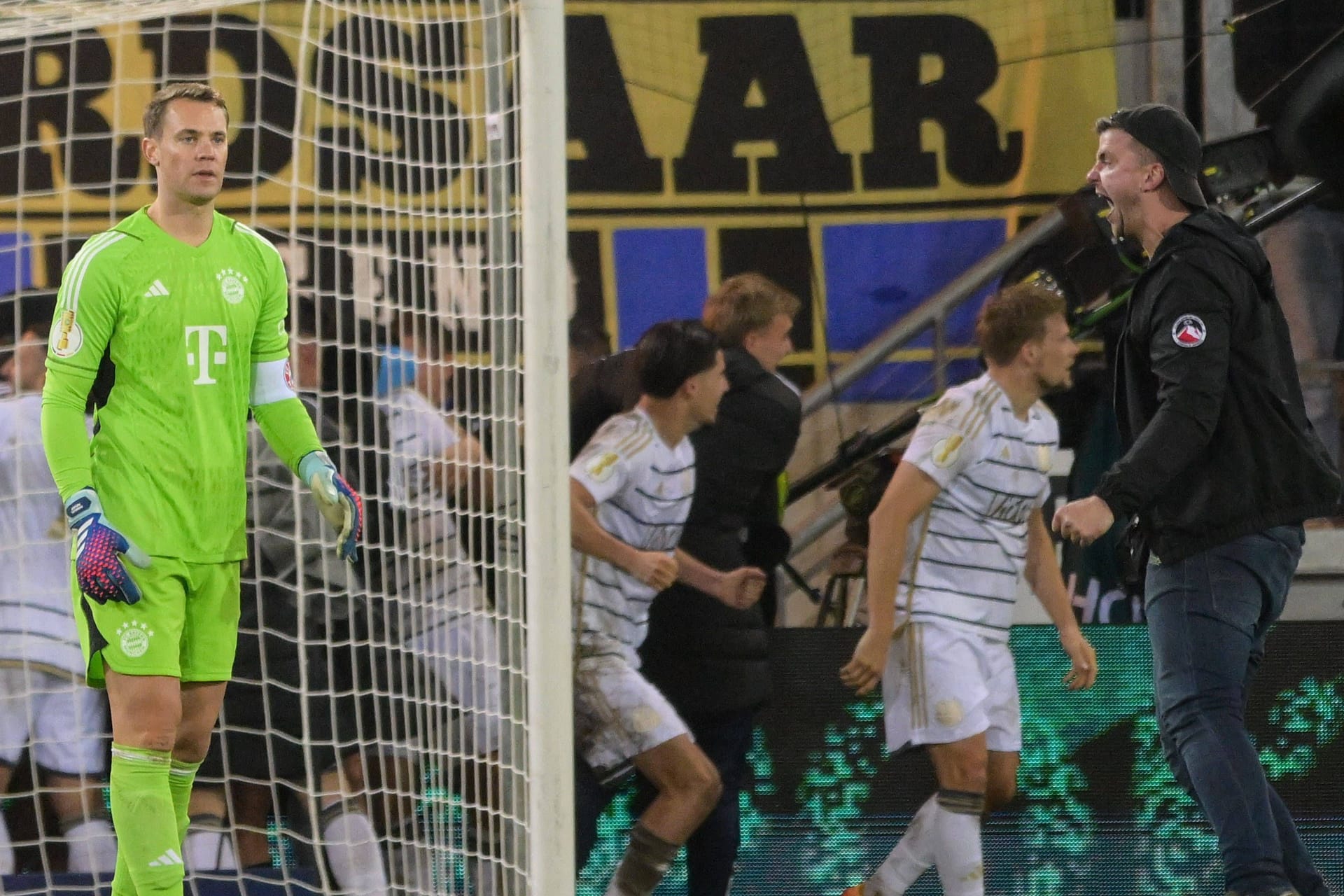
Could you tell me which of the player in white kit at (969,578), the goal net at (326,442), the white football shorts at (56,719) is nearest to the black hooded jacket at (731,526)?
the player in white kit at (969,578)

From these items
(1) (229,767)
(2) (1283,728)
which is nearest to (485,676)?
(1) (229,767)

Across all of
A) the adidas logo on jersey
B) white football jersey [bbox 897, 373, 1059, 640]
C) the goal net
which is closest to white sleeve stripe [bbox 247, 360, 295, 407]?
the goal net

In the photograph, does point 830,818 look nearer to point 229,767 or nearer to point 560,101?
point 229,767

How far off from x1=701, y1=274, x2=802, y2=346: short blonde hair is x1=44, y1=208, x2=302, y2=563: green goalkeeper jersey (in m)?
1.41

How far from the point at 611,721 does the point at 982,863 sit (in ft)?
3.53

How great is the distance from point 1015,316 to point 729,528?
0.94 metres

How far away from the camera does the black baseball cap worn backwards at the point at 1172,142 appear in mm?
3900

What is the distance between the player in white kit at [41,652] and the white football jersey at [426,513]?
101cm

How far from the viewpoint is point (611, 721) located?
4727mm

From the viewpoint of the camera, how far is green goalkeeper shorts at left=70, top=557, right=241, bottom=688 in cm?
358

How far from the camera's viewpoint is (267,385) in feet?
12.7

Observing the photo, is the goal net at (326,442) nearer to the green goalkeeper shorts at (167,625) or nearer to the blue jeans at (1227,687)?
the green goalkeeper shorts at (167,625)

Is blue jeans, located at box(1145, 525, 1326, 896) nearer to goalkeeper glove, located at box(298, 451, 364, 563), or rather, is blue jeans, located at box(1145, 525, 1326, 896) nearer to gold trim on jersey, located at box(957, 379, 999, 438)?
gold trim on jersey, located at box(957, 379, 999, 438)

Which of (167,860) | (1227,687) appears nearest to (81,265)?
(167,860)
